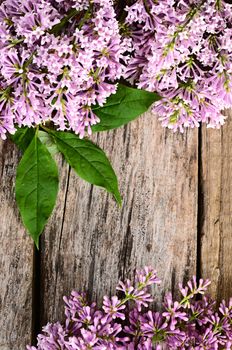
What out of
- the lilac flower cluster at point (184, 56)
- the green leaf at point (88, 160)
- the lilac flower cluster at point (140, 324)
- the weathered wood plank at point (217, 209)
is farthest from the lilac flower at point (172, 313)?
the lilac flower cluster at point (184, 56)

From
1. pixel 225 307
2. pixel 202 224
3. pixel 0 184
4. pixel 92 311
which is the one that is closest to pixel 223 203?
pixel 202 224

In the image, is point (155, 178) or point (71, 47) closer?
point (71, 47)

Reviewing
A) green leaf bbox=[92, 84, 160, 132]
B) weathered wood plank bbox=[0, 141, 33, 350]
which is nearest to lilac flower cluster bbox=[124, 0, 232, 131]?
green leaf bbox=[92, 84, 160, 132]

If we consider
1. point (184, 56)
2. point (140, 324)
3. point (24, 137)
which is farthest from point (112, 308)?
point (184, 56)

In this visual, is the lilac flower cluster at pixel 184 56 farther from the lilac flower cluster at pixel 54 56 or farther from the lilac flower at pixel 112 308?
the lilac flower at pixel 112 308

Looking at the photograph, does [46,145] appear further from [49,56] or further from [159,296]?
[159,296]

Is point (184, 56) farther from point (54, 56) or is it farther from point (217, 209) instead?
point (217, 209)
